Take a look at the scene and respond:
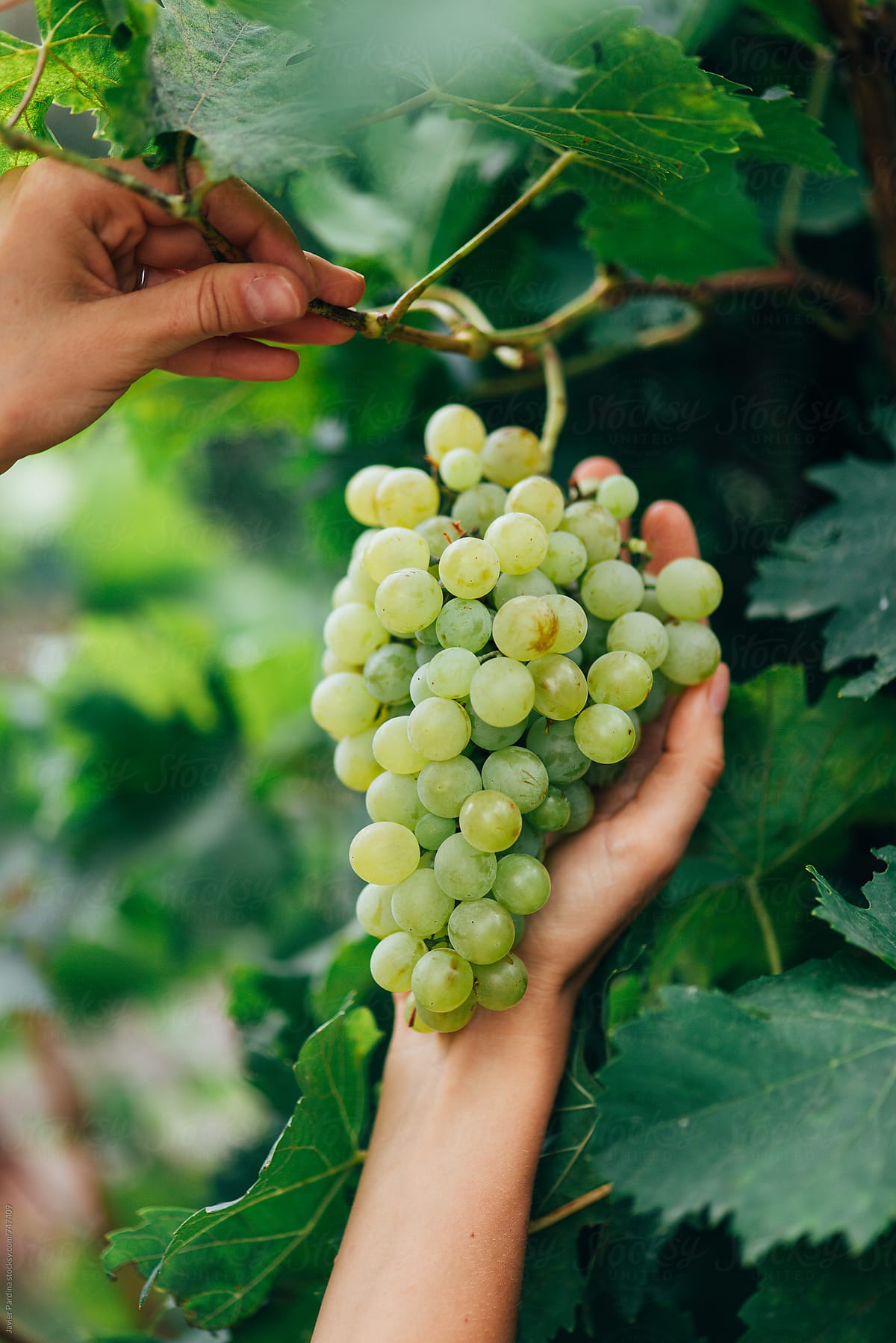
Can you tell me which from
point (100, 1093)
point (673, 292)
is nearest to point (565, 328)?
point (673, 292)

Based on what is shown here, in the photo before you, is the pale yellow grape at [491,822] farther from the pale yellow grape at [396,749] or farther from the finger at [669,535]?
the finger at [669,535]

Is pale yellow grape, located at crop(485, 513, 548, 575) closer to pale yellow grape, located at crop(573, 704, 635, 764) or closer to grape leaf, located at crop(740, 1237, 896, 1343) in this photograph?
pale yellow grape, located at crop(573, 704, 635, 764)

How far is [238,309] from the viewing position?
0.57 m

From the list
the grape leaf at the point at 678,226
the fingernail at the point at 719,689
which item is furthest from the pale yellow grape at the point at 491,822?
the grape leaf at the point at 678,226

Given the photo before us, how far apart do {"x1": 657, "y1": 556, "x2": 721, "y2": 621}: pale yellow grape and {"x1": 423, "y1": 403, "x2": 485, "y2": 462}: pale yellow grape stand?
198mm

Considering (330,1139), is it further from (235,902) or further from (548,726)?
(235,902)

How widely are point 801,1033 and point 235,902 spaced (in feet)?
3.00

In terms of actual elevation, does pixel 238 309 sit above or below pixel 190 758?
above

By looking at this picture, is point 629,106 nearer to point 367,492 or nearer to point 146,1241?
point 367,492

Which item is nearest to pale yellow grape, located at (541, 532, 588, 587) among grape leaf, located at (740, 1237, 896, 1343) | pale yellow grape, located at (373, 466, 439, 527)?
pale yellow grape, located at (373, 466, 439, 527)

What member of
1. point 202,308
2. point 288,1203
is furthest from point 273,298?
point 288,1203

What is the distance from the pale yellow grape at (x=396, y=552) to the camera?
0.67 metres

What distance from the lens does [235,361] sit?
693mm

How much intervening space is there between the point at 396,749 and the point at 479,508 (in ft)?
0.68
